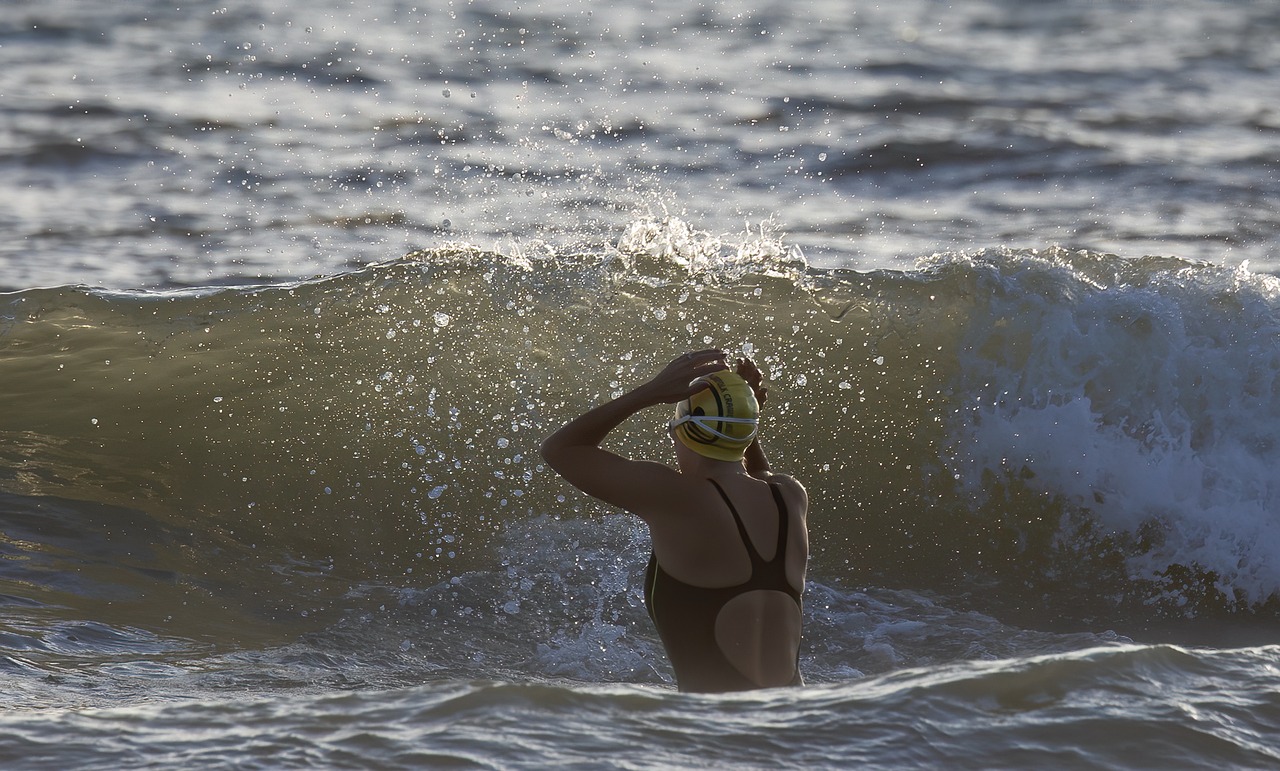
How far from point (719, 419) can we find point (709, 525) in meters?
0.32

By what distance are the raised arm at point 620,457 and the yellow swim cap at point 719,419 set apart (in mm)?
47

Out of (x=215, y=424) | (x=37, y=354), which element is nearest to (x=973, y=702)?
(x=215, y=424)

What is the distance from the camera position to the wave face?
272 inches

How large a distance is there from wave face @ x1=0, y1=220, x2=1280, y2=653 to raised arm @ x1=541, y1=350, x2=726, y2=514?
2.38 meters

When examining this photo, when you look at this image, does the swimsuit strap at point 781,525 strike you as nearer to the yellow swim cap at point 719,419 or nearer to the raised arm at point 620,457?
the yellow swim cap at point 719,419

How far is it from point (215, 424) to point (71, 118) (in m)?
6.67

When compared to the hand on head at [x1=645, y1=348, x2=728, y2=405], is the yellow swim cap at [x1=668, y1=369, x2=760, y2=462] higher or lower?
lower

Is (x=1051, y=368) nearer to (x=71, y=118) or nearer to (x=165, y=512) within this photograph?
(x=165, y=512)

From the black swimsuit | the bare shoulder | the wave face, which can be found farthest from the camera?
the wave face

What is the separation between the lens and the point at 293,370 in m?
8.27

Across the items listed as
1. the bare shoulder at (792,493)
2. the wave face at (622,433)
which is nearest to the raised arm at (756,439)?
the bare shoulder at (792,493)

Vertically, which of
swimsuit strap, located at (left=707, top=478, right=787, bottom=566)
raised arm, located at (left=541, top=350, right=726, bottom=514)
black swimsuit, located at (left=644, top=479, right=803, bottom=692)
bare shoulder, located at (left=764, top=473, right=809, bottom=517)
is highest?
raised arm, located at (left=541, top=350, right=726, bottom=514)

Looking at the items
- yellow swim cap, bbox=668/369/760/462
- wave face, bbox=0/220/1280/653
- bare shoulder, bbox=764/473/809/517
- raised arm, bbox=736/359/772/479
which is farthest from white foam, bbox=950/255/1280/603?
yellow swim cap, bbox=668/369/760/462

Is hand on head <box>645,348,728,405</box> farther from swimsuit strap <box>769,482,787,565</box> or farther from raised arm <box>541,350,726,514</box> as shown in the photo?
swimsuit strap <box>769,482,787,565</box>
